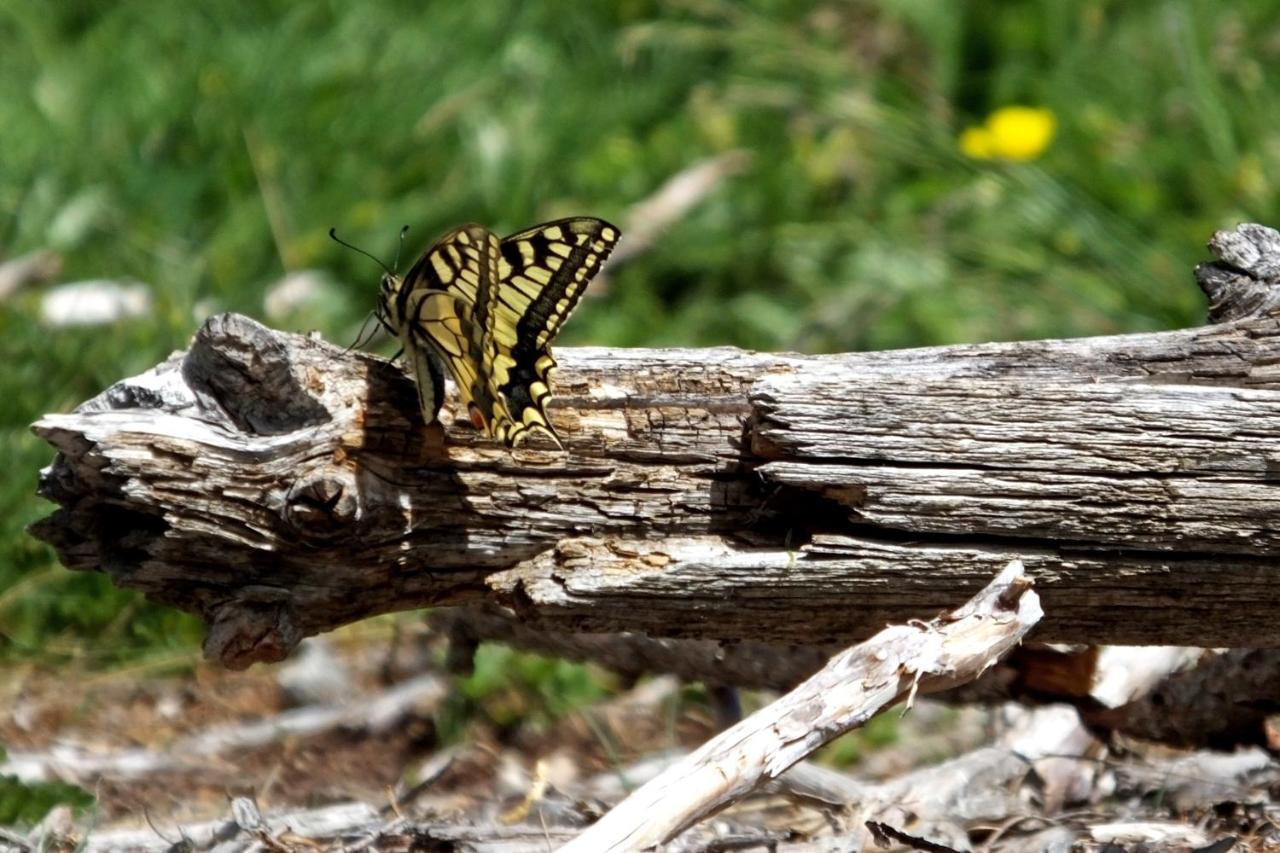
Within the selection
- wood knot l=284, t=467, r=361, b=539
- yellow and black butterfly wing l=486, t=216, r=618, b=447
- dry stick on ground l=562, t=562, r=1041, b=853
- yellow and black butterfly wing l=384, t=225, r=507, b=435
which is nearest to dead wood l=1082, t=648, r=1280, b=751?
dry stick on ground l=562, t=562, r=1041, b=853

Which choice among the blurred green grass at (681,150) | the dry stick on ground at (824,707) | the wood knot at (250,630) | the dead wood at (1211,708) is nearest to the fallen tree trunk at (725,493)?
the wood knot at (250,630)

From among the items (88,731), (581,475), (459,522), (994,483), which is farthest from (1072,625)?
(88,731)

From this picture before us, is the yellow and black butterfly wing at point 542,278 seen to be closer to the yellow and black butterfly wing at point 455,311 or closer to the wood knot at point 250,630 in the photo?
the yellow and black butterfly wing at point 455,311

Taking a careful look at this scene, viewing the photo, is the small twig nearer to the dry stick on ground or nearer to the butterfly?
the dry stick on ground

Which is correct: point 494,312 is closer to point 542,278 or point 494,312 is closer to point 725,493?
point 542,278

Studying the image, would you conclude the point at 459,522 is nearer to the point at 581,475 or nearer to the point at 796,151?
the point at 581,475

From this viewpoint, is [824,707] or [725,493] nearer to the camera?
[824,707]

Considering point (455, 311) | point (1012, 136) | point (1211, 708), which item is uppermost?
point (1012, 136)

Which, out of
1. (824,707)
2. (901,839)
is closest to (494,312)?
(824,707)
